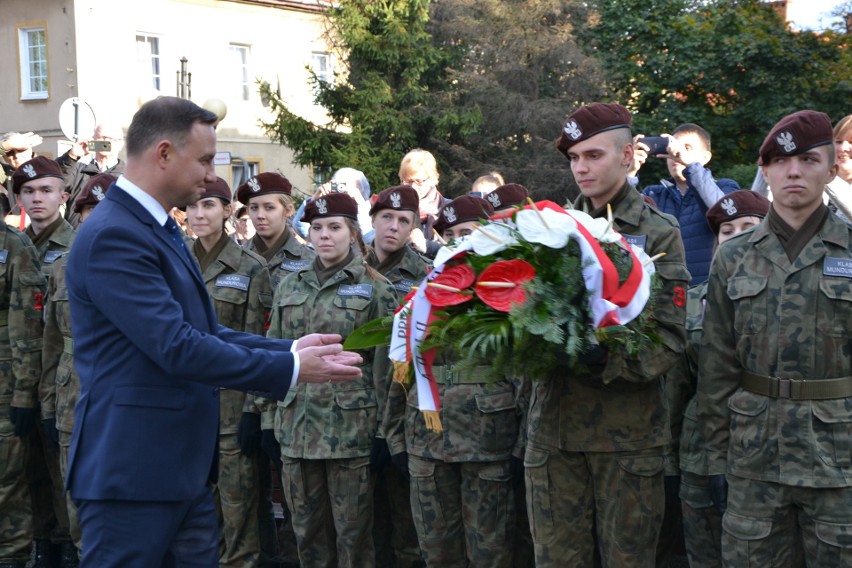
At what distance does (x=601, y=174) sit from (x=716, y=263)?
25.5 inches

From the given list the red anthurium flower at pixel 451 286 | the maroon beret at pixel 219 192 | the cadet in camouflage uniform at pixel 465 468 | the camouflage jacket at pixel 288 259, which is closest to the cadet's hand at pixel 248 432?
the camouflage jacket at pixel 288 259

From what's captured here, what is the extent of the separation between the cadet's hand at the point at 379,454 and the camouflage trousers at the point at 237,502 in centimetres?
108

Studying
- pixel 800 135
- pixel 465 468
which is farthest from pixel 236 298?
pixel 800 135

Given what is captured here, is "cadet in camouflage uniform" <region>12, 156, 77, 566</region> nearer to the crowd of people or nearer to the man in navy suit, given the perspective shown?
the crowd of people

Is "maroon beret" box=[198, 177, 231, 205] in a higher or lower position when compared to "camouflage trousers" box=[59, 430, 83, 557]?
higher

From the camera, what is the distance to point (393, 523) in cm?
719

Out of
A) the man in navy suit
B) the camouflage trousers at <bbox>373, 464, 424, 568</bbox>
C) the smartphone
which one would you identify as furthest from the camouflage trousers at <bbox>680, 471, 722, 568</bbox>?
the smartphone

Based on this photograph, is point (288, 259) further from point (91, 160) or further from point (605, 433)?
point (91, 160)

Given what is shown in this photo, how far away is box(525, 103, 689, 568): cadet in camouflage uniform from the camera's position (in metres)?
4.80

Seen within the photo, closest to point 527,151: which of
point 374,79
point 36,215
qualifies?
point 374,79

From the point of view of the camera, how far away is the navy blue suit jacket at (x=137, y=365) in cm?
393

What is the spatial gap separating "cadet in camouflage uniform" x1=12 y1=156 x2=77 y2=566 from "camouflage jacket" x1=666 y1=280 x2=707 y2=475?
14.4 ft

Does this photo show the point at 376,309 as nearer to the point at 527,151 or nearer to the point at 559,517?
the point at 559,517

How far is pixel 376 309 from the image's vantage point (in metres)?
6.46
